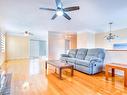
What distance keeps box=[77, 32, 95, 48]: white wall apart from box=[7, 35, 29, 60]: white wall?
189 inches

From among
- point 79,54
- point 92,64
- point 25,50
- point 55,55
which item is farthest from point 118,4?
point 25,50

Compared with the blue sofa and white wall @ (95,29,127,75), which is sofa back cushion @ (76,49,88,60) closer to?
the blue sofa

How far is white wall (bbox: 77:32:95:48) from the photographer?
7917 mm

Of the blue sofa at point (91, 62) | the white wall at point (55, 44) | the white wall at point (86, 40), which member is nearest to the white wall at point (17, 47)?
the white wall at point (55, 44)

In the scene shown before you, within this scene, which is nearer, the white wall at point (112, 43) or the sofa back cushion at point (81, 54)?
the white wall at point (112, 43)

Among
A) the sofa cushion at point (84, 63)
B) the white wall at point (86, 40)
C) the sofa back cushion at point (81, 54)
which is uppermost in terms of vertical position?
the white wall at point (86, 40)

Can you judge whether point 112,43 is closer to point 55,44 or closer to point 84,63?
point 84,63

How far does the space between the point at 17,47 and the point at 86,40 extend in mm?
5833

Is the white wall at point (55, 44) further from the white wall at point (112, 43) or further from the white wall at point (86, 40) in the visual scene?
the white wall at point (112, 43)

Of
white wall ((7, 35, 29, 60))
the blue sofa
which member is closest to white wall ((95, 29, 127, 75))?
the blue sofa

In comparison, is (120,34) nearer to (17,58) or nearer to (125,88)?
(125,88)

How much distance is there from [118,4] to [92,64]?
7.71ft

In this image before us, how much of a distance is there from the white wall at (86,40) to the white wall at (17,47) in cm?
480

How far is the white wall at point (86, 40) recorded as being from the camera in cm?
792
